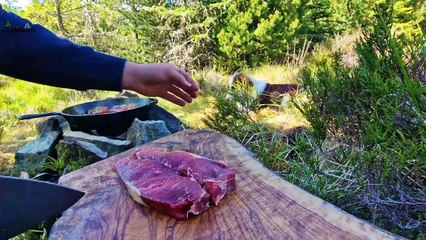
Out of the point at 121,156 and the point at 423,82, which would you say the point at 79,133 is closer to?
Result: the point at 121,156

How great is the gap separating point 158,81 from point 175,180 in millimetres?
354

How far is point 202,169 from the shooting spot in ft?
4.51

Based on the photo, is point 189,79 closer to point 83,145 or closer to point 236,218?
point 236,218

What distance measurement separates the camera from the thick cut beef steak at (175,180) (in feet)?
3.85

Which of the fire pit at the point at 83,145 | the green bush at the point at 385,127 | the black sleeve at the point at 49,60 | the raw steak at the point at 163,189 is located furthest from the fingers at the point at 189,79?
the fire pit at the point at 83,145

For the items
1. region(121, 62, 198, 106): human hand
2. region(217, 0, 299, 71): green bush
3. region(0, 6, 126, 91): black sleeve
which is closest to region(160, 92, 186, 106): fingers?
region(121, 62, 198, 106): human hand

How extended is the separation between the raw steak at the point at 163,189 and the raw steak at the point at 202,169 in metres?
0.03

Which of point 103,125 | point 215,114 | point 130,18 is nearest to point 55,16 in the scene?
point 130,18

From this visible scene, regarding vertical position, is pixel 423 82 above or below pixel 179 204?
above

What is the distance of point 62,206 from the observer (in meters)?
1.24

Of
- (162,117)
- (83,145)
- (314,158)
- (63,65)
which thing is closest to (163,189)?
(63,65)

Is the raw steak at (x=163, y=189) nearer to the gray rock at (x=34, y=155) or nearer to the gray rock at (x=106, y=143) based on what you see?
the gray rock at (x=106, y=143)

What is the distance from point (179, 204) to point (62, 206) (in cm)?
41

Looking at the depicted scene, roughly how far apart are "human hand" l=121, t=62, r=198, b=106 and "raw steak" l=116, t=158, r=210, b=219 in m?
0.28
